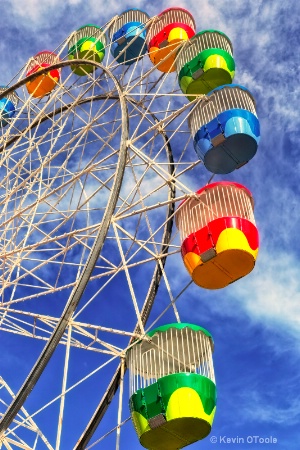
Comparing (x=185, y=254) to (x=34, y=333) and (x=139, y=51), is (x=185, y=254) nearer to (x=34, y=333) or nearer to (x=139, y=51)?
(x=34, y=333)

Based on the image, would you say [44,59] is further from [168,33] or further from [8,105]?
[168,33]

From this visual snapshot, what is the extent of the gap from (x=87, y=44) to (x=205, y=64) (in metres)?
3.92

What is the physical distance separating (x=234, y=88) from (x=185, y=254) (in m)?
3.38

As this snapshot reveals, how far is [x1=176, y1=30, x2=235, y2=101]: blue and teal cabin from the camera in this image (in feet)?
38.0

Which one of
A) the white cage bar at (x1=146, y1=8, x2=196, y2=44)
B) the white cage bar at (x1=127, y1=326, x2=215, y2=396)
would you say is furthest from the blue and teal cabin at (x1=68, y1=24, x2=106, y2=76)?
the white cage bar at (x1=127, y1=326, x2=215, y2=396)

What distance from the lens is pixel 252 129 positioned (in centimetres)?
1011

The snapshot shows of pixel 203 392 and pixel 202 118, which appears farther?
pixel 202 118

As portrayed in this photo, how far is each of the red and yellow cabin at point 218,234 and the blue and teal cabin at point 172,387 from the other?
4.00 ft

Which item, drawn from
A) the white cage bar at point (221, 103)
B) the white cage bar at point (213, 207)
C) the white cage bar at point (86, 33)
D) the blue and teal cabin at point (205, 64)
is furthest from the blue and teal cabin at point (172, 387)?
the white cage bar at point (86, 33)

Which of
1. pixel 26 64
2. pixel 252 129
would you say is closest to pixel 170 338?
pixel 252 129

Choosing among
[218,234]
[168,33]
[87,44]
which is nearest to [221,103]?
[218,234]

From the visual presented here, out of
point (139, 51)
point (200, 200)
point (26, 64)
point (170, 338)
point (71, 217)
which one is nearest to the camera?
point (170, 338)

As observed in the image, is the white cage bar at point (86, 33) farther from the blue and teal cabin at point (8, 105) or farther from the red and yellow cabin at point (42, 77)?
the blue and teal cabin at point (8, 105)

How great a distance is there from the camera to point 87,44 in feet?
46.8
